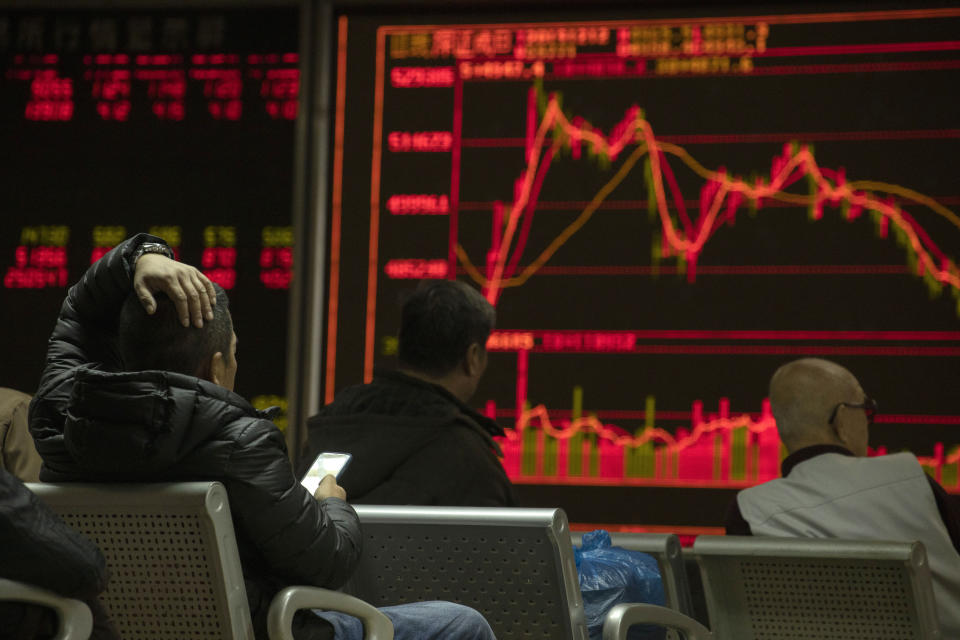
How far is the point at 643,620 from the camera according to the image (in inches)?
83.3

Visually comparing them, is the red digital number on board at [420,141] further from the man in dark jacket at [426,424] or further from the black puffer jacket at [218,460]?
the black puffer jacket at [218,460]

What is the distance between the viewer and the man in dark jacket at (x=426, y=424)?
2.65 meters

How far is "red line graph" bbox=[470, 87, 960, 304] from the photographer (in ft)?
13.7

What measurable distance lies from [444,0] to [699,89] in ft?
3.17

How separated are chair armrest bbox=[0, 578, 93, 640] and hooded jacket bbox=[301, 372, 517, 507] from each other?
3.59 ft

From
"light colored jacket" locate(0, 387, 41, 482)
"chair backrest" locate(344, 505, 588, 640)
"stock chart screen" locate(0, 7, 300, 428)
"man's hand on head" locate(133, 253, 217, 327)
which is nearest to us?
"man's hand on head" locate(133, 253, 217, 327)

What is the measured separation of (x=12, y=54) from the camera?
4688mm

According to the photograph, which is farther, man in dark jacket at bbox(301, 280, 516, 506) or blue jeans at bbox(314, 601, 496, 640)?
man in dark jacket at bbox(301, 280, 516, 506)

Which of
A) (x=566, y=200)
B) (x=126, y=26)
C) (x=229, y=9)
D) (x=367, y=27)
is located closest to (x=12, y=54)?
(x=126, y=26)

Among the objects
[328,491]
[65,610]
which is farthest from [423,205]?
[65,610]

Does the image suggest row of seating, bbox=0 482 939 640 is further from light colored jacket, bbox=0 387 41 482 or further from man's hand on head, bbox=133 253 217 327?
light colored jacket, bbox=0 387 41 482

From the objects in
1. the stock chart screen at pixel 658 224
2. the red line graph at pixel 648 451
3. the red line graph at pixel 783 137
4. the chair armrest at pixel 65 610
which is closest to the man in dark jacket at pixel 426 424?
the chair armrest at pixel 65 610

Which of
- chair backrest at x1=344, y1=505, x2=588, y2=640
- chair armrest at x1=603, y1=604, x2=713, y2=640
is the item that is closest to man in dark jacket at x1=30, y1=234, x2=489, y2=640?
chair backrest at x1=344, y1=505, x2=588, y2=640

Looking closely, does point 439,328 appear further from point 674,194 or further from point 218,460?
point 674,194
